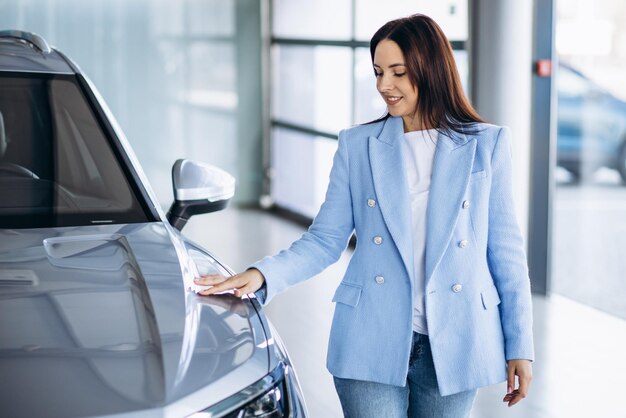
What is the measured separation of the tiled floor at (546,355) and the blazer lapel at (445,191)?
6.53 feet

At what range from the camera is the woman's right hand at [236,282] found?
2.12 metres

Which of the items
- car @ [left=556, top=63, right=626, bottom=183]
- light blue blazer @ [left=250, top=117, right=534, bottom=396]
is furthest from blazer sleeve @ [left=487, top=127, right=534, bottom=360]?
car @ [left=556, top=63, right=626, bottom=183]

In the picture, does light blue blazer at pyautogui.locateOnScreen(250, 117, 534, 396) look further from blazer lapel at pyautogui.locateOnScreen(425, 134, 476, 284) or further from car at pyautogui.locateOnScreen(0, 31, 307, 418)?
car at pyautogui.locateOnScreen(0, 31, 307, 418)

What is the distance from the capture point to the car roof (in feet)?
9.28

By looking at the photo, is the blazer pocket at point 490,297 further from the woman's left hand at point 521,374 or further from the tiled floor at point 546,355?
the tiled floor at point 546,355

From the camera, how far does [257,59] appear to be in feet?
A: 31.0

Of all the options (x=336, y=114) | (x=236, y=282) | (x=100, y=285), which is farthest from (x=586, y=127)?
(x=100, y=285)

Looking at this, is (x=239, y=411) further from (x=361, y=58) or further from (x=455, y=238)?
(x=361, y=58)

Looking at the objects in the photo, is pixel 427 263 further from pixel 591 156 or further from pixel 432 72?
pixel 591 156

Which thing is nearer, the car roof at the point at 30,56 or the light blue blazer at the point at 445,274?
the light blue blazer at the point at 445,274

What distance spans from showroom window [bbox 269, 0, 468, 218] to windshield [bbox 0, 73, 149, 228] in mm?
3915

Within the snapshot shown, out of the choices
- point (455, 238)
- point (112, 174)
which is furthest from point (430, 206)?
point (112, 174)

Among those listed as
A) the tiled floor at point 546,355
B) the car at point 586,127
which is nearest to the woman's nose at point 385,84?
the tiled floor at point 546,355

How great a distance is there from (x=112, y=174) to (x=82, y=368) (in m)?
1.04
